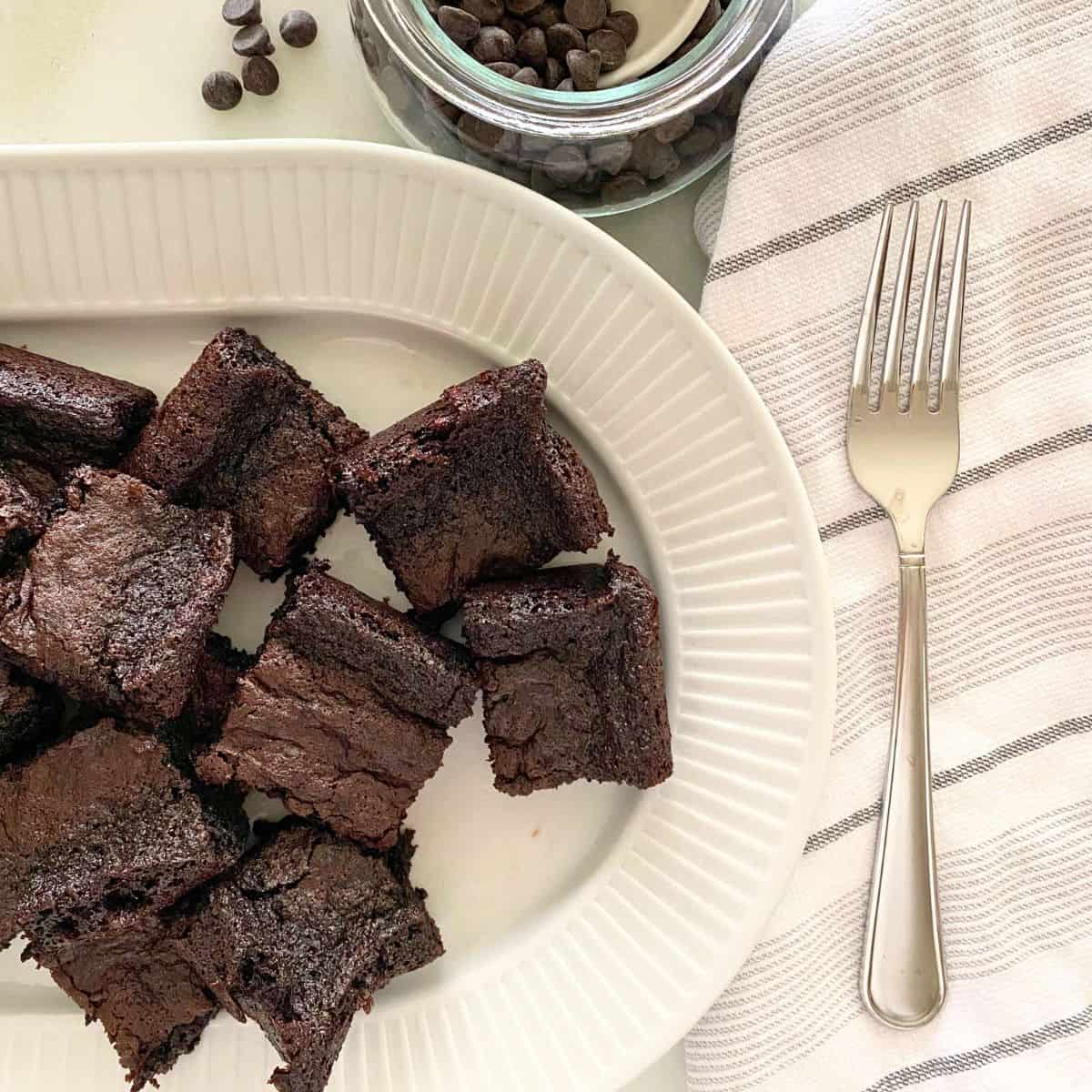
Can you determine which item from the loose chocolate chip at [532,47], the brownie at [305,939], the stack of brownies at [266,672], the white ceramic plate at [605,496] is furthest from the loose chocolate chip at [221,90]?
the brownie at [305,939]

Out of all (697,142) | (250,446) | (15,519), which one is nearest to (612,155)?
(697,142)

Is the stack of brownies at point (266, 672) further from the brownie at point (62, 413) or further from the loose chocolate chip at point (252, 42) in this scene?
the loose chocolate chip at point (252, 42)

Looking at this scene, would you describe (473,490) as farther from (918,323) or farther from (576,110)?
(918,323)

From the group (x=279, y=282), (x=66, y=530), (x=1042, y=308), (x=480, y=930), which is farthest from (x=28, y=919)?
(x=1042, y=308)

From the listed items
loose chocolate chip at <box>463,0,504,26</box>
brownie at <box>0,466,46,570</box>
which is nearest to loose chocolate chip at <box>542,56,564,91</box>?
loose chocolate chip at <box>463,0,504,26</box>

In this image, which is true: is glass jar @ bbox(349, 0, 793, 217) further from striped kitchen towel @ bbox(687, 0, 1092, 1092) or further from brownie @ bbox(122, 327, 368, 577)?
brownie @ bbox(122, 327, 368, 577)

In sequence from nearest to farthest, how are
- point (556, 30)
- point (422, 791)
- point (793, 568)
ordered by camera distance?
point (556, 30), point (793, 568), point (422, 791)

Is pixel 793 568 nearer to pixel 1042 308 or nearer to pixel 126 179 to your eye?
pixel 1042 308
